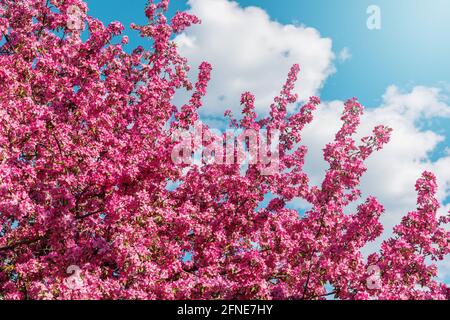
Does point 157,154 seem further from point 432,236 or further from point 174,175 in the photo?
point 432,236

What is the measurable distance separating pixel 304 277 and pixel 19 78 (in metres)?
10.2

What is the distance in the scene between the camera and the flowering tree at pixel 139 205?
34.7ft

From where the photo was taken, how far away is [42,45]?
15.7m

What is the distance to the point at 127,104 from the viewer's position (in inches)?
649

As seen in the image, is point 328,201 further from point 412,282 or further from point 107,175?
point 107,175

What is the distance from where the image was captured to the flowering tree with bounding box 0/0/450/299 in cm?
1057

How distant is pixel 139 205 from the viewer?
11523mm

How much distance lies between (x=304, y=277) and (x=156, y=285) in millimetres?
3972
